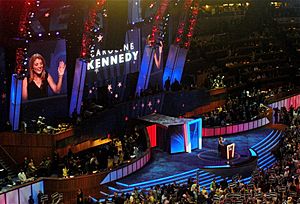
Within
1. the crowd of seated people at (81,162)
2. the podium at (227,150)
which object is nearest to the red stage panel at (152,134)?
the crowd of seated people at (81,162)

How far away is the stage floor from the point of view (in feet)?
86.1

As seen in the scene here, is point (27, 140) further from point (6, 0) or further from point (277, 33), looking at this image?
point (277, 33)

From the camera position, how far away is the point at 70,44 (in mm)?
29438

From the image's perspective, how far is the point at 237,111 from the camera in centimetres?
3528

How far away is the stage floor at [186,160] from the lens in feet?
86.1

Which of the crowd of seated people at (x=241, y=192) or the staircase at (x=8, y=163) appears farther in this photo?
the staircase at (x=8, y=163)

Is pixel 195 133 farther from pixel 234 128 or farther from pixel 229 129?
pixel 234 128

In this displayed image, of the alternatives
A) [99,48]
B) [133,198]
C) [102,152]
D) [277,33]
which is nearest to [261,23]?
[277,33]

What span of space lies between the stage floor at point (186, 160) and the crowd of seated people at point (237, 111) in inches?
54.5

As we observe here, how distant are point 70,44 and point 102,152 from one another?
6655 mm

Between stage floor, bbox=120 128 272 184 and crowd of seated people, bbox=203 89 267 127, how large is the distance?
138 cm

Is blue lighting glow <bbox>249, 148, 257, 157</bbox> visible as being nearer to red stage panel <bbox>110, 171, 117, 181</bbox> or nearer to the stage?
the stage

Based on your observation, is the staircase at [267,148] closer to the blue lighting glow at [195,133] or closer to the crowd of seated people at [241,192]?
the blue lighting glow at [195,133]

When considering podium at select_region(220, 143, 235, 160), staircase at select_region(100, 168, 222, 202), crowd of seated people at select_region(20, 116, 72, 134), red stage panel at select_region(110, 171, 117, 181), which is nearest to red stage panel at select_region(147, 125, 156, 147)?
podium at select_region(220, 143, 235, 160)
